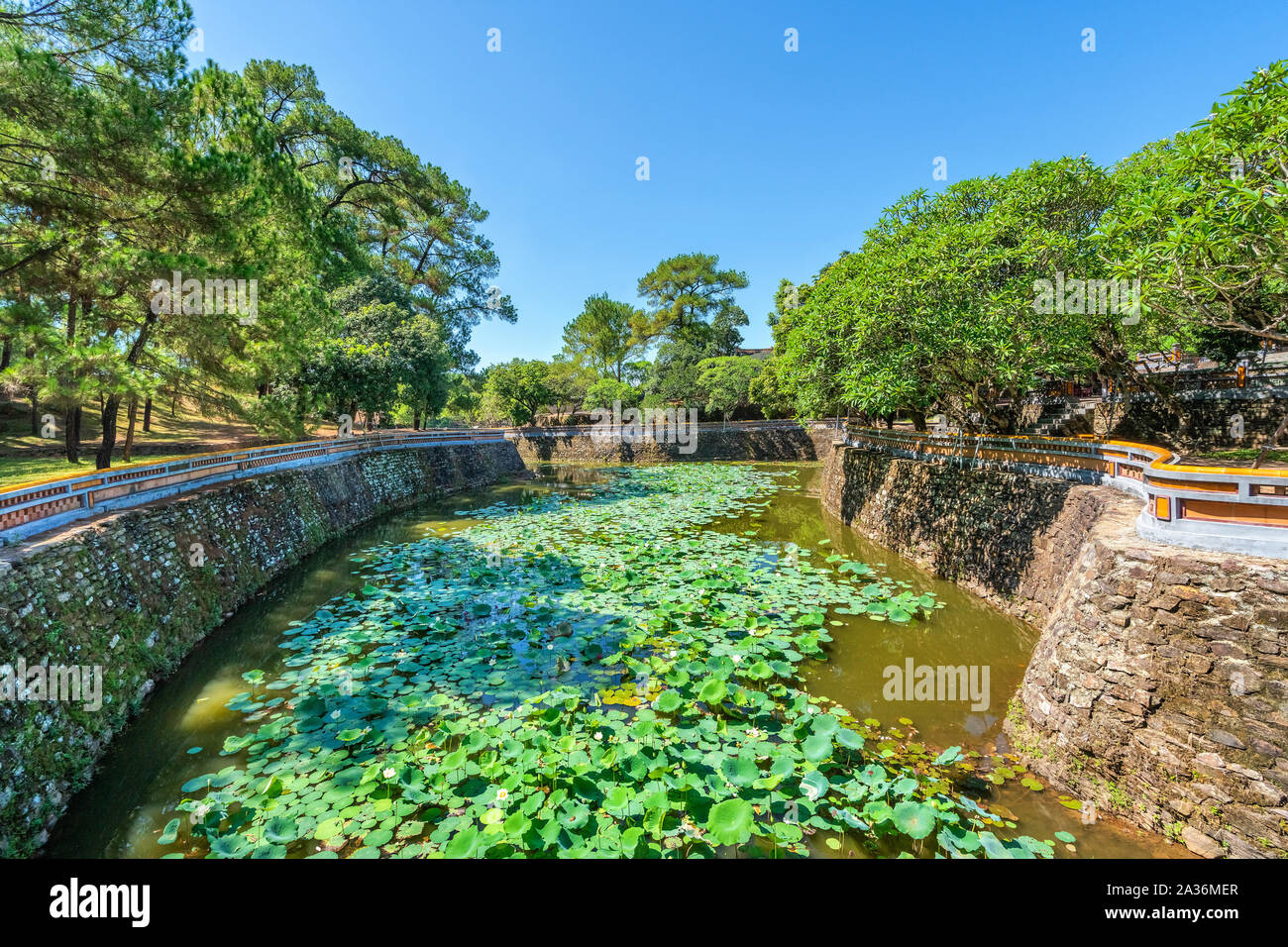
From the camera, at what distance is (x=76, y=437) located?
12477mm

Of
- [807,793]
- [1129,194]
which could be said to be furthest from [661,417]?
[807,793]

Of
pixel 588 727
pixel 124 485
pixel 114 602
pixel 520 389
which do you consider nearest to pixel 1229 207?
pixel 588 727

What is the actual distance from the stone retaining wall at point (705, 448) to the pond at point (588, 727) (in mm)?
22696

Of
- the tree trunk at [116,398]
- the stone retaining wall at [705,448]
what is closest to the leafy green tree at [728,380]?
the stone retaining wall at [705,448]

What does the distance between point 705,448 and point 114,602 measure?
28.7 m

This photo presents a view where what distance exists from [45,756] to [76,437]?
13.4 meters

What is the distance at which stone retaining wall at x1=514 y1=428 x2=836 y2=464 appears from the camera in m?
31.5

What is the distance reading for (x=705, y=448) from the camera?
32.1m

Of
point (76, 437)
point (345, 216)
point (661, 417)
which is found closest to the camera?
point (76, 437)

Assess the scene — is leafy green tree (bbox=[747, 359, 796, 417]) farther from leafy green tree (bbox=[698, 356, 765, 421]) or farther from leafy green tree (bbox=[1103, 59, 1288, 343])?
leafy green tree (bbox=[1103, 59, 1288, 343])

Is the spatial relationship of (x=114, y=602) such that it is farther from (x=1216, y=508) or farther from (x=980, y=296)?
(x=980, y=296)

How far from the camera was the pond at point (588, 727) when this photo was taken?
11.0 ft

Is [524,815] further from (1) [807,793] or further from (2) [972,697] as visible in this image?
(2) [972,697]

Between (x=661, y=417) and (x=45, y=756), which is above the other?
(x=661, y=417)
